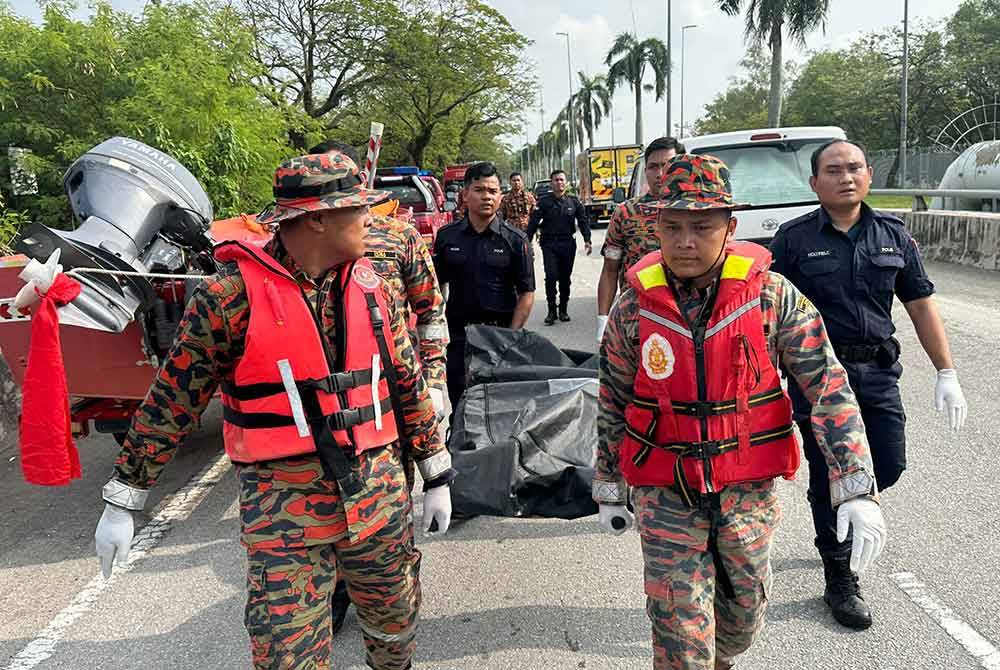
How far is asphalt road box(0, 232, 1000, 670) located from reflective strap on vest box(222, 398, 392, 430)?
1.38 meters

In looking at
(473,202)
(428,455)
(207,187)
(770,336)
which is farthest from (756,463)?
(207,187)

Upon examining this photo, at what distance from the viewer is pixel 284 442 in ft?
7.43

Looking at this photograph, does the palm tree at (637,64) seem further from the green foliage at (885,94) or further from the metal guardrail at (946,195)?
the metal guardrail at (946,195)

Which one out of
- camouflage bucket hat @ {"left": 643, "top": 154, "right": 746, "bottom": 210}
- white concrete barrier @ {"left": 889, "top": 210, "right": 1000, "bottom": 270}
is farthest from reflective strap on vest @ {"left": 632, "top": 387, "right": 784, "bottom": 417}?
white concrete barrier @ {"left": 889, "top": 210, "right": 1000, "bottom": 270}

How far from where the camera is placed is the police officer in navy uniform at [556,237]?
10.7 metres

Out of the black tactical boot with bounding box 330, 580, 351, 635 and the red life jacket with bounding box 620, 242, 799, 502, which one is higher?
the red life jacket with bounding box 620, 242, 799, 502

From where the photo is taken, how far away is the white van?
7582 millimetres

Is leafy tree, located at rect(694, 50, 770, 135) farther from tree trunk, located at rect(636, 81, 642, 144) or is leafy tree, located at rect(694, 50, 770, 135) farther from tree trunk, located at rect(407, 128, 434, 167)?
tree trunk, located at rect(407, 128, 434, 167)

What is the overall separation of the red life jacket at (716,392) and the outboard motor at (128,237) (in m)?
3.01

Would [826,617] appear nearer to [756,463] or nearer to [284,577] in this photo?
[756,463]

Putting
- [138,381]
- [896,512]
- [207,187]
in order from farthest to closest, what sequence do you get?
1. [207,187]
2. [138,381]
3. [896,512]

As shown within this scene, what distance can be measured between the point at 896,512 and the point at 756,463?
2.40 m

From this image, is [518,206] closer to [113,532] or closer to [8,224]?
[8,224]

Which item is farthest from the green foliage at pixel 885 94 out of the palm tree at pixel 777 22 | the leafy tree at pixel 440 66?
the leafy tree at pixel 440 66
